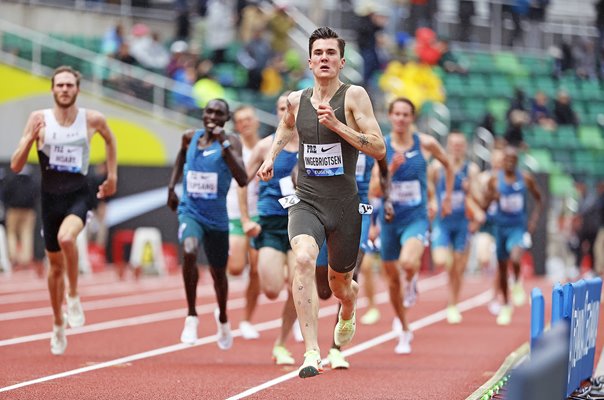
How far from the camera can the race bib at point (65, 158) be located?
10.9 m

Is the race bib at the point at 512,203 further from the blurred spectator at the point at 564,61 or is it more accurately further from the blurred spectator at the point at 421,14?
the blurred spectator at the point at 564,61

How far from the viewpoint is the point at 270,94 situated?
25984mm

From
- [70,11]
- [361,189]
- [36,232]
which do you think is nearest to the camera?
[361,189]

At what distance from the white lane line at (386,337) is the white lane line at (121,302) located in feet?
13.3

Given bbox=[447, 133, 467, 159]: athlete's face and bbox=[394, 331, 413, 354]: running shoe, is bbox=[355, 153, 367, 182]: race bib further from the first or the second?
bbox=[447, 133, 467, 159]: athlete's face

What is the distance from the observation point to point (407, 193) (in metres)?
12.5

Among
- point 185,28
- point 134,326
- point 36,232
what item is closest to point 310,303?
point 134,326

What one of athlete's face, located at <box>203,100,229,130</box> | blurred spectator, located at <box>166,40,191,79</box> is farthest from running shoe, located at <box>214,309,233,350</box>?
blurred spectator, located at <box>166,40,191,79</box>

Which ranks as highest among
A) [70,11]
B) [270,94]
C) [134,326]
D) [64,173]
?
[70,11]

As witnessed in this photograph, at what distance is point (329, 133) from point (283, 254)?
9.84 ft

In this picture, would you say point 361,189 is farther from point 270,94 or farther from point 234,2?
point 234,2

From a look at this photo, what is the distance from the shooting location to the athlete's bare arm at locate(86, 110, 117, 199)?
1109 cm

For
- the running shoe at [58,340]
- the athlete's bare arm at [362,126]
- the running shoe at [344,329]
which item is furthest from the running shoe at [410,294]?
the athlete's bare arm at [362,126]

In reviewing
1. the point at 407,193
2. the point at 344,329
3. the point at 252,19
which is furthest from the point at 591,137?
the point at 344,329
